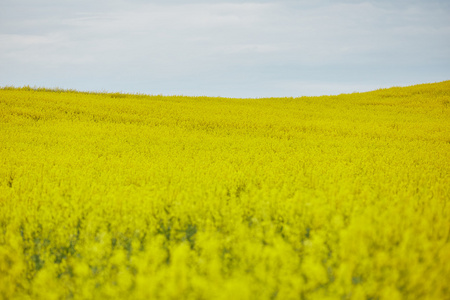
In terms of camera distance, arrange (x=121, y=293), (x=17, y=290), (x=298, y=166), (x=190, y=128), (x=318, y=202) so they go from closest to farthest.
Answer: (x=121, y=293) < (x=17, y=290) < (x=318, y=202) < (x=298, y=166) < (x=190, y=128)

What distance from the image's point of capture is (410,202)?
15.2 ft

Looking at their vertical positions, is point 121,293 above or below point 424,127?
below

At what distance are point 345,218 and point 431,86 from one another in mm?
27665

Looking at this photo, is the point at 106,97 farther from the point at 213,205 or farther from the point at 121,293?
the point at 121,293

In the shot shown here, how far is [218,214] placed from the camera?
176 inches

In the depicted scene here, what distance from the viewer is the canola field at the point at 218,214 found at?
2.99m

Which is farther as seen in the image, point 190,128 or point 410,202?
point 190,128

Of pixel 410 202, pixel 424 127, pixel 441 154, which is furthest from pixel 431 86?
pixel 410 202

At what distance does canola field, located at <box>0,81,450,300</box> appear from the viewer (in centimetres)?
299

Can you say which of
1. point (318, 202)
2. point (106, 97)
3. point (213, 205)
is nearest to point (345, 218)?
point (318, 202)

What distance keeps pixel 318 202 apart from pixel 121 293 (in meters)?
2.50

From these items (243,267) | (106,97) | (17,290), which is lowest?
(17,290)

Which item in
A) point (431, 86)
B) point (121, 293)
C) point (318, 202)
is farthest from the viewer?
point (431, 86)

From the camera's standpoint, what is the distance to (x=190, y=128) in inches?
593
